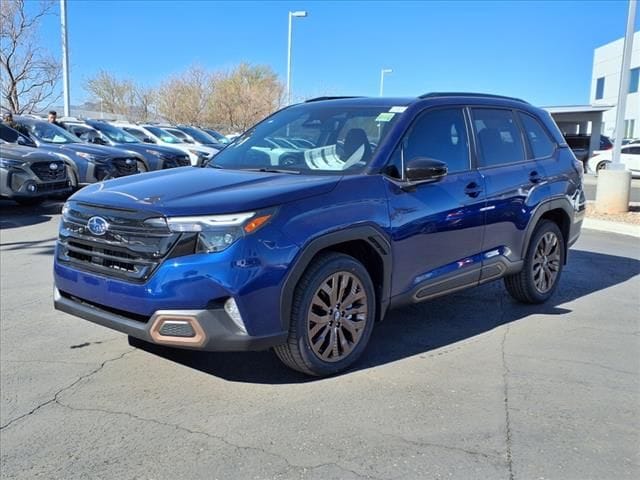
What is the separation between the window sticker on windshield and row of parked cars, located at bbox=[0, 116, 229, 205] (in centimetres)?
506

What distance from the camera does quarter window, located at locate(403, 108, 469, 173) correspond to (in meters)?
4.50

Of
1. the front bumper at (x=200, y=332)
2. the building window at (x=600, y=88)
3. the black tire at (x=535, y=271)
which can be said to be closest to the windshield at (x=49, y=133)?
the black tire at (x=535, y=271)

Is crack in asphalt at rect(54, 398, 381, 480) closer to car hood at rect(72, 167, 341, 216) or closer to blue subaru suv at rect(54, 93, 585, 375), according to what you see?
blue subaru suv at rect(54, 93, 585, 375)

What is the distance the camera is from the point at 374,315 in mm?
4168

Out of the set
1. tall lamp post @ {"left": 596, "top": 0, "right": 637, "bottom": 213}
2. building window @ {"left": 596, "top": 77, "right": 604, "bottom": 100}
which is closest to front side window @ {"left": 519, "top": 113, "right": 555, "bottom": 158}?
tall lamp post @ {"left": 596, "top": 0, "right": 637, "bottom": 213}

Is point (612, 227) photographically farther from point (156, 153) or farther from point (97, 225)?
point (97, 225)

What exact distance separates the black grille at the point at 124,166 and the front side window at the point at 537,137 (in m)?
8.49

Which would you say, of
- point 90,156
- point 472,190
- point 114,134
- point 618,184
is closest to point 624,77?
point 618,184

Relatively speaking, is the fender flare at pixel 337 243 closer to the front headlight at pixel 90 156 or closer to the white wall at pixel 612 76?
the front headlight at pixel 90 156

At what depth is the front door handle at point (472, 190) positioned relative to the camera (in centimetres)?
473

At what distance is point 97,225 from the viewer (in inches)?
146

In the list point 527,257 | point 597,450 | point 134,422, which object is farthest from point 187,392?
point 527,257

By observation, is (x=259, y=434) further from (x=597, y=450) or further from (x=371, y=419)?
(x=597, y=450)

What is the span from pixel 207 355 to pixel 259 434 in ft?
4.03
